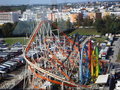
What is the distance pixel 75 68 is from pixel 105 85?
1.17 metres

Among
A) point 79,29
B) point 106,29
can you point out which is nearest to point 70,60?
point 106,29

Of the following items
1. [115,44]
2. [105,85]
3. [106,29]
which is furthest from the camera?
[106,29]

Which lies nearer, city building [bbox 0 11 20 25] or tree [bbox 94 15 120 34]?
tree [bbox 94 15 120 34]

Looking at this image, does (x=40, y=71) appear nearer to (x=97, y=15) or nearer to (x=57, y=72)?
(x=57, y=72)

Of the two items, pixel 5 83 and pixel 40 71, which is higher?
pixel 40 71

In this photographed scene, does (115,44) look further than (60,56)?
Yes

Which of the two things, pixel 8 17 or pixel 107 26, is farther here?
pixel 8 17

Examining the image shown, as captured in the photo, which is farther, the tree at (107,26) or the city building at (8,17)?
the city building at (8,17)

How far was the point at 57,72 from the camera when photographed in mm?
4777

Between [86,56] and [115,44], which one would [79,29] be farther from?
[86,56]

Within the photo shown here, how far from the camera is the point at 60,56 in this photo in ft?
19.6

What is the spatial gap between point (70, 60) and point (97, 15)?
944 cm

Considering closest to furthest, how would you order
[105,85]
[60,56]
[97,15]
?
[105,85] < [60,56] < [97,15]

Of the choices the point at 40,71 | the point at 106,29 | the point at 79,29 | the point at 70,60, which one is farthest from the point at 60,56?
the point at 79,29
